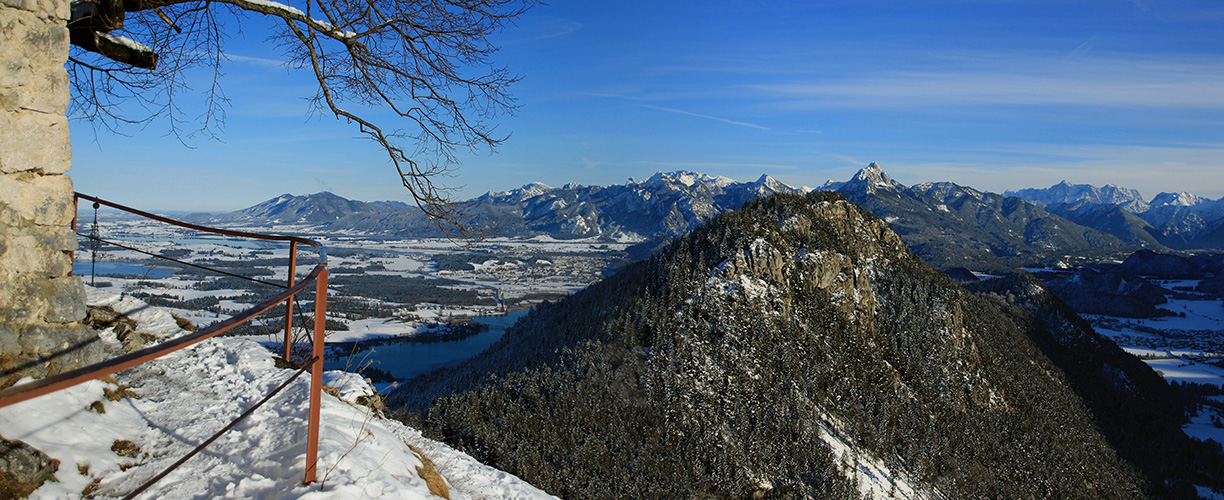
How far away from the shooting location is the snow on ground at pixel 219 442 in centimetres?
547

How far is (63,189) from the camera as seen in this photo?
676 centimetres

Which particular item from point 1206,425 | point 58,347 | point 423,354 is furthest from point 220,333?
point 1206,425

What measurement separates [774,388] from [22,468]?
191 feet

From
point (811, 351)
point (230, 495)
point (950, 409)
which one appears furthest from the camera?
point (950, 409)

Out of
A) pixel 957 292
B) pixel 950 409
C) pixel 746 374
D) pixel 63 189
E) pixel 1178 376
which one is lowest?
pixel 1178 376

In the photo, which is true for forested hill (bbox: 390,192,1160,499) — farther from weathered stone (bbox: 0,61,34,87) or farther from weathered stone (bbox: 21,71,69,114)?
weathered stone (bbox: 0,61,34,87)

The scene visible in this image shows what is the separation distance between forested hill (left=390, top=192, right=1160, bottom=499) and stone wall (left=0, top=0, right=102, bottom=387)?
36367 mm

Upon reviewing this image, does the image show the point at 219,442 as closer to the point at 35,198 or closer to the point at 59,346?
the point at 59,346

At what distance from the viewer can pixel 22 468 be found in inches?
198

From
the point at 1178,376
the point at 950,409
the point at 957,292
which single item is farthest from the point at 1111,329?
the point at 950,409

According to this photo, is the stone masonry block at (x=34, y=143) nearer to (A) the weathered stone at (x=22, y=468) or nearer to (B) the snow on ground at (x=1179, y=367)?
(A) the weathered stone at (x=22, y=468)

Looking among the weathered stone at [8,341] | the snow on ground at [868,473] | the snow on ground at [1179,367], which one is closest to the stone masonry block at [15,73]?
the weathered stone at [8,341]

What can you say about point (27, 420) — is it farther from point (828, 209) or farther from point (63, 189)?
point (828, 209)

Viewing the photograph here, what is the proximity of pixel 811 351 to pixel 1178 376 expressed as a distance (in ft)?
458
